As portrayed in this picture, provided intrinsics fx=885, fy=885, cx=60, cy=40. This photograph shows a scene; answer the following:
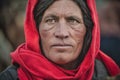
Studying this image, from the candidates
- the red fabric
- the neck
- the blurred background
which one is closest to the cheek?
the red fabric

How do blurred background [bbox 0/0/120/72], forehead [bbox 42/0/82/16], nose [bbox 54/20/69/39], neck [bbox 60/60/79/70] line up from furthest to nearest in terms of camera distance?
blurred background [bbox 0/0/120/72], neck [bbox 60/60/79/70], forehead [bbox 42/0/82/16], nose [bbox 54/20/69/39]

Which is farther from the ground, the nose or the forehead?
the forehead

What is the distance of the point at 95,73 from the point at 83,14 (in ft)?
2.15

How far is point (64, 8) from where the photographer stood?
931 cm

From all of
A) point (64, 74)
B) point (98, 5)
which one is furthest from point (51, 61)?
point (98, 5)

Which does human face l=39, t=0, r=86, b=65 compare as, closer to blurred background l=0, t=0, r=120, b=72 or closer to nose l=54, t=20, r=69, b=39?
nose l=54, t=20, r=69, b=39

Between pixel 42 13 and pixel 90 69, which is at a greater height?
pixel 42 13

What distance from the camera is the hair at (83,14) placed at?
9.34 m

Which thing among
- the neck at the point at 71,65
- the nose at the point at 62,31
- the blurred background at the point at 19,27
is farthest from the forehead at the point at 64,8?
the blurred background at the point at 19,27

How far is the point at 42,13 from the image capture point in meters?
→ 9.40

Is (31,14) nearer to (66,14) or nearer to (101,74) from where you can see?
(66,14)

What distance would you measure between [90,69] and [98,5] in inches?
245

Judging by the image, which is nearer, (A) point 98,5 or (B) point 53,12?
(B) point 53,12

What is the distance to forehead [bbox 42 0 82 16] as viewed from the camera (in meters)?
9.30
